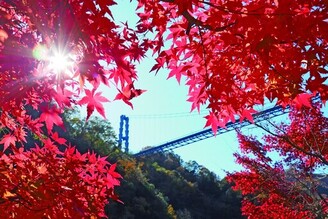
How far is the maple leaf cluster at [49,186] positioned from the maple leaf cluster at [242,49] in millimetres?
1126

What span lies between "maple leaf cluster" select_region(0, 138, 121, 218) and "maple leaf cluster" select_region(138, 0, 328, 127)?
3.69 ft

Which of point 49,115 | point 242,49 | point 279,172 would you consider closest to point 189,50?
point 242,49

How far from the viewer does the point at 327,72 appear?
6.73 feet

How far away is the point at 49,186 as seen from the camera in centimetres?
261

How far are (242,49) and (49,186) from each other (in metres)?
1.75

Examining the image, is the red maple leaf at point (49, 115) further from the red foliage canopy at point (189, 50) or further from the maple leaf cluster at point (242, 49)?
the maple leaf cluster at point (242, 49)

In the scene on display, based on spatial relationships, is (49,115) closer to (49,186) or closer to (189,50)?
(49,186)

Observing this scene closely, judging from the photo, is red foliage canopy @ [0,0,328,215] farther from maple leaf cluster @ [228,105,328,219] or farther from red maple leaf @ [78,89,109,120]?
maple leaf cluster @ [228,105,328,219]

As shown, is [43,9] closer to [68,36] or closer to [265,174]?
[68,36]

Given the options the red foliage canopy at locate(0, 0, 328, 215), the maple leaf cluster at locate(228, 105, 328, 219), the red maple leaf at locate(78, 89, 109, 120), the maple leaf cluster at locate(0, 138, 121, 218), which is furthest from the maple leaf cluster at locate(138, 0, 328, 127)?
the maple leaf cluster at locate(228, 105, 328, 219)

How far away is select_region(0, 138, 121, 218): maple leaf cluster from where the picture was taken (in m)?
2.47

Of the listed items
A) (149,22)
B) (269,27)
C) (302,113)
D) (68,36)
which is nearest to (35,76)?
(68,36)

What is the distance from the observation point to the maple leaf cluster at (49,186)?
2.47 metres

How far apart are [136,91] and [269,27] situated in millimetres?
891
